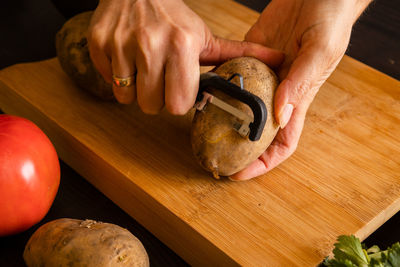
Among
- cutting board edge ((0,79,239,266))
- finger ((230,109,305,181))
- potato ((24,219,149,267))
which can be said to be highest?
finger ((230,109,305,181))

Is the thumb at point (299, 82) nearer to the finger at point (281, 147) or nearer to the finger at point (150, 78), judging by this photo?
the finger at point (281, 147)

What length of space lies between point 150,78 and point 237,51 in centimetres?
30

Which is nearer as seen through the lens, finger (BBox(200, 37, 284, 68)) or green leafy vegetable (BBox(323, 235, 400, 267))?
green leafy vegetable (BBox(323, 235, 400, 267))

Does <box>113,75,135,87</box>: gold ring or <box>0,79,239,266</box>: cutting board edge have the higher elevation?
<box>113,75,135,87</box>: gold ring

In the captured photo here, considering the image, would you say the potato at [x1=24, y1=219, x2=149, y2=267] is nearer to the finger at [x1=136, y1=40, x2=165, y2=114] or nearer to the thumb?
the finger at [x1=136, y1=40, x2=165, y2=114]

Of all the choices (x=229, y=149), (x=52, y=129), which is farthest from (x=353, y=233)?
(x=52, y=129)

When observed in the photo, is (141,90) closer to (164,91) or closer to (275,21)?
(164,91)

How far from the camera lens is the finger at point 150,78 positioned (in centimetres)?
139

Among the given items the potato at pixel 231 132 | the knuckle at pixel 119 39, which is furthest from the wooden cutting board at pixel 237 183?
the knuckle at pixel 119 39

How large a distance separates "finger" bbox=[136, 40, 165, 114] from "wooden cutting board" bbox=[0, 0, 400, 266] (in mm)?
177

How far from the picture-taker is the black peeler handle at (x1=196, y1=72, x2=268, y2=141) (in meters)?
1.31

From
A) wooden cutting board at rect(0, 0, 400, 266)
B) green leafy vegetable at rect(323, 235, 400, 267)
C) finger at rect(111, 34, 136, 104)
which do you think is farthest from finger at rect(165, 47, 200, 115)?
green leafy vegetable at rect(323, 235, 400, 267)

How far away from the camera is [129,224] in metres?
1.52

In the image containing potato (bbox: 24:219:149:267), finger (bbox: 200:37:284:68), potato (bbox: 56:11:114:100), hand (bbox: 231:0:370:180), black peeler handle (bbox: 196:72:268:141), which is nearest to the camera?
potato (bbox: 24:219:149:267)
